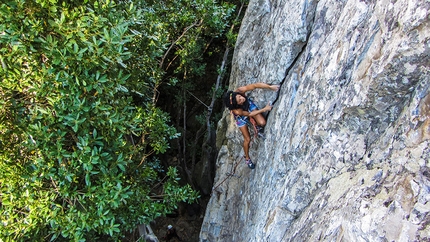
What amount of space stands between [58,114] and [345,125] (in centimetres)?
379

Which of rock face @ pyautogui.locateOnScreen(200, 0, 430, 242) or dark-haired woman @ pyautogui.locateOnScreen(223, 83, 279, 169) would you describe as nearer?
rock face @ pyautogui.locateOnScreen(200, 0, 430, 242)

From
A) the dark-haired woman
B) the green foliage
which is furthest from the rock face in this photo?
the green foliage

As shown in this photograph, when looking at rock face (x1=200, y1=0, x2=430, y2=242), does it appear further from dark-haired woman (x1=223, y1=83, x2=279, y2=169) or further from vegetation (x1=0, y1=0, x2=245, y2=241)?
vegetation (x1=0, y1=0, x2=245, y2=241)

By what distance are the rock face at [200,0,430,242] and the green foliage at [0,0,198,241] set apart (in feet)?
8.77

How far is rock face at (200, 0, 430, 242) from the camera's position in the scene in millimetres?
2809

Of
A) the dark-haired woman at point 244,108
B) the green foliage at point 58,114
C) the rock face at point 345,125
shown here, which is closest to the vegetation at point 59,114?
the green foliage at point 58,114

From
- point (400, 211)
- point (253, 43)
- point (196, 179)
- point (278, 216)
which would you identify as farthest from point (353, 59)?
point (196, 179)

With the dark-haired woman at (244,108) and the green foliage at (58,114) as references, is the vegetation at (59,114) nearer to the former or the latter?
the green foliage at (58,114)

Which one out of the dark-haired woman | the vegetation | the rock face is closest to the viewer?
the rock face

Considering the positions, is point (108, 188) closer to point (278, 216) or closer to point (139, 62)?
point (278, 216)

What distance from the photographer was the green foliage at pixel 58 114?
4.23 metres

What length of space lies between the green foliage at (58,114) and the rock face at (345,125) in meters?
2.67

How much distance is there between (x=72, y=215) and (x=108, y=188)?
64 centimetres

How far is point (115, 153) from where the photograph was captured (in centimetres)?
552
